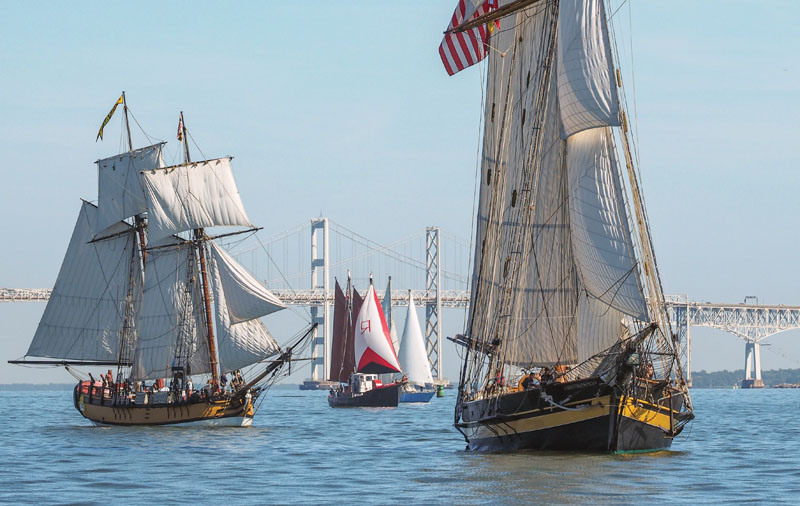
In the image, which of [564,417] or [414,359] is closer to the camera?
[564,417]

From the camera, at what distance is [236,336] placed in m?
51.2

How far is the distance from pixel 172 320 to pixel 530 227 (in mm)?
25079

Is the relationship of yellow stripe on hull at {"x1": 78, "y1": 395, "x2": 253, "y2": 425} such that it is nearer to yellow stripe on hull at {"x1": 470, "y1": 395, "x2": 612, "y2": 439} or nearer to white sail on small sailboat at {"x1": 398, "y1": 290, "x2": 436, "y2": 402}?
yellow stripe on hull at {"x1": 470, "y1": 395, "x2": 612, "y2": 439}

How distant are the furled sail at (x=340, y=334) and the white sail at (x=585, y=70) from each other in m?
53.9

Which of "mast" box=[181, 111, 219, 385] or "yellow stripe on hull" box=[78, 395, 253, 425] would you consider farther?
"mast" box=[181, 111, 219, 385]

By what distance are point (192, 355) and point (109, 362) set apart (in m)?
4.37

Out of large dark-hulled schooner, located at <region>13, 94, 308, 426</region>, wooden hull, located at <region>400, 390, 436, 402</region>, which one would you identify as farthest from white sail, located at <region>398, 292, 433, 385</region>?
large dark-hulled schooner, located at <region>13, 94, 308, 426</region>

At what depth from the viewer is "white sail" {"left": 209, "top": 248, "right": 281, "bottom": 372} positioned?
51.2 metres

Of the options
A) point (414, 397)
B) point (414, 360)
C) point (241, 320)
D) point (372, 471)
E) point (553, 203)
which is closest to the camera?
point (372, 471)

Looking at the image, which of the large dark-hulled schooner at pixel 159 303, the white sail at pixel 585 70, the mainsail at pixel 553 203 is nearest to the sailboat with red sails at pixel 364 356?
the large dark-hulled schooner at pixel 159 303

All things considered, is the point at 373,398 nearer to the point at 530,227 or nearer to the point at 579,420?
the point at 530,227

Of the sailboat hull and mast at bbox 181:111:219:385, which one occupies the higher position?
mast at bbox 181:111:219:385

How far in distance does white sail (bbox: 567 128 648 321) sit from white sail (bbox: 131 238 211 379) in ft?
87.8

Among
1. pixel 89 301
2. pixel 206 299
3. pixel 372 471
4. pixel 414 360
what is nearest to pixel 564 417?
pixel 372 471
